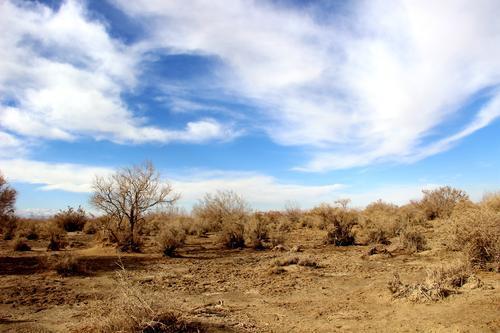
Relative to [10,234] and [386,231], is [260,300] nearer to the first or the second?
[386,231]

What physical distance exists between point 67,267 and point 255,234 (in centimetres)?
923

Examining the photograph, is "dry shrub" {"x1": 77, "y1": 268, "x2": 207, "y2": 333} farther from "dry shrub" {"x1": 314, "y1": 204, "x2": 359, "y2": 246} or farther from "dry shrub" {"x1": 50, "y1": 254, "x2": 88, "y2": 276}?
"dry shrub" {"x1": 314, "y1": 204, "x2": 359, "y2": 246}

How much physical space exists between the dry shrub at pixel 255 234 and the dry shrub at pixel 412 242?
6.21 m

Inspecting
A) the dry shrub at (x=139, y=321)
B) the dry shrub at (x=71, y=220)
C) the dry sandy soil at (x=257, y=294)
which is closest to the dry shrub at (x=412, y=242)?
the dry sandy soil at (x=257, y=294)

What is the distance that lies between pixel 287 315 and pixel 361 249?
385 inches

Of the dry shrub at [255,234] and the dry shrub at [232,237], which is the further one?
the dry shrub at [232,237]

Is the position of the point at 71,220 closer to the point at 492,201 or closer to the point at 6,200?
the point at 6,200

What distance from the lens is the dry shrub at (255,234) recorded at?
19.1 metres

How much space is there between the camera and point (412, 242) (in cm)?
1527

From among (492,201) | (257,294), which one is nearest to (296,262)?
(257,294)

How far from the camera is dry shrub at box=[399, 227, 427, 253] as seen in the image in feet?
49.2

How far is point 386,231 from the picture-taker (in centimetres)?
1866

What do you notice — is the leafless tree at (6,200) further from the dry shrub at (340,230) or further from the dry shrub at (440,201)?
the dry shrub at (440,201)

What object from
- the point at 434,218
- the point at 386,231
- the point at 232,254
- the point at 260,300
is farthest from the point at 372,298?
the point at 434,218
